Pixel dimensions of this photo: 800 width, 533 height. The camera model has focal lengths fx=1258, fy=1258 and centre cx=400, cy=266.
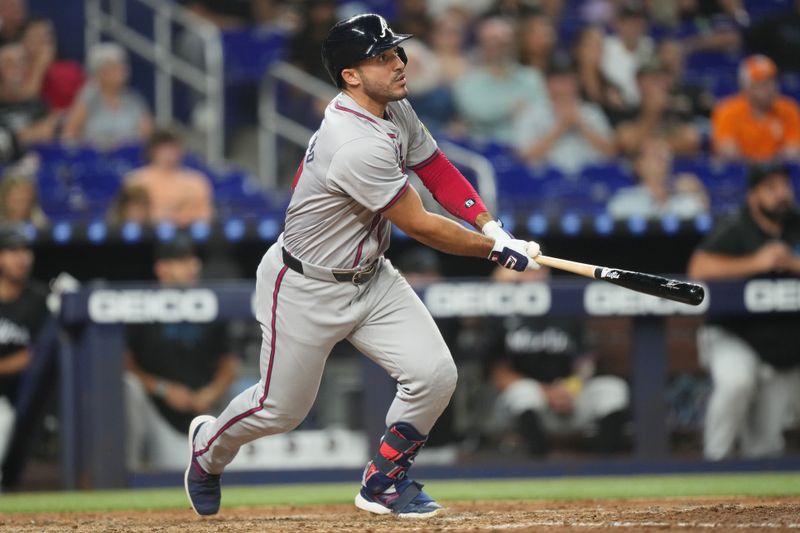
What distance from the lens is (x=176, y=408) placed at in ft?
21.7

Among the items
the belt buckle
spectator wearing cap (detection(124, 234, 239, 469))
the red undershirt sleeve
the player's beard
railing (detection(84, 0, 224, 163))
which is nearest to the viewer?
the player's beard

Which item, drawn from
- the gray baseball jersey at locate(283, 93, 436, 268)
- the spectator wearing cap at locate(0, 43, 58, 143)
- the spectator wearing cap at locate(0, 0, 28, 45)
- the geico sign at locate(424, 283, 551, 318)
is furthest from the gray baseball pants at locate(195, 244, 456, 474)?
the spectator wearing cap at locate(0, 0, 28, 45)

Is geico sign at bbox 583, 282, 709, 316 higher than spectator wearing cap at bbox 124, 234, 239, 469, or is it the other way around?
geico sign at bbox 583, 282, 709, 316

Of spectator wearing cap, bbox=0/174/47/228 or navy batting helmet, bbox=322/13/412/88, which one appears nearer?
navy batting helmet, bbox=322/13/412/88

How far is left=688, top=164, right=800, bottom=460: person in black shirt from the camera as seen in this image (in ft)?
21.1

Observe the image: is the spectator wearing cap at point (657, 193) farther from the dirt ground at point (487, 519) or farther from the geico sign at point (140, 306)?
the dirt ground at point (487, 519)

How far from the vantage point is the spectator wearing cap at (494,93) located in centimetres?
913

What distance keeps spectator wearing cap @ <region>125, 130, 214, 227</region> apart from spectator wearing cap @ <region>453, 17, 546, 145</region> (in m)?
2.20

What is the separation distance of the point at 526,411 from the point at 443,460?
0.52 metres

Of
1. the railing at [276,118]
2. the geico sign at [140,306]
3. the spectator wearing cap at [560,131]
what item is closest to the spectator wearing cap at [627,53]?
the spectator wearing cap at [560,131]

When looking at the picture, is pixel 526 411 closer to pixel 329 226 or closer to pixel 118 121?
pixel 329 226

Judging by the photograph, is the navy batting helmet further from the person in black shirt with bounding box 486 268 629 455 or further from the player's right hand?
the person in black shirt with bounding box 486 268 629 455

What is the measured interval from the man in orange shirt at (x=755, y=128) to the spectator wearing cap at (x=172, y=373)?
4.00 meters

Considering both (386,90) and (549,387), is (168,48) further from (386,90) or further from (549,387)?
(386,90)
